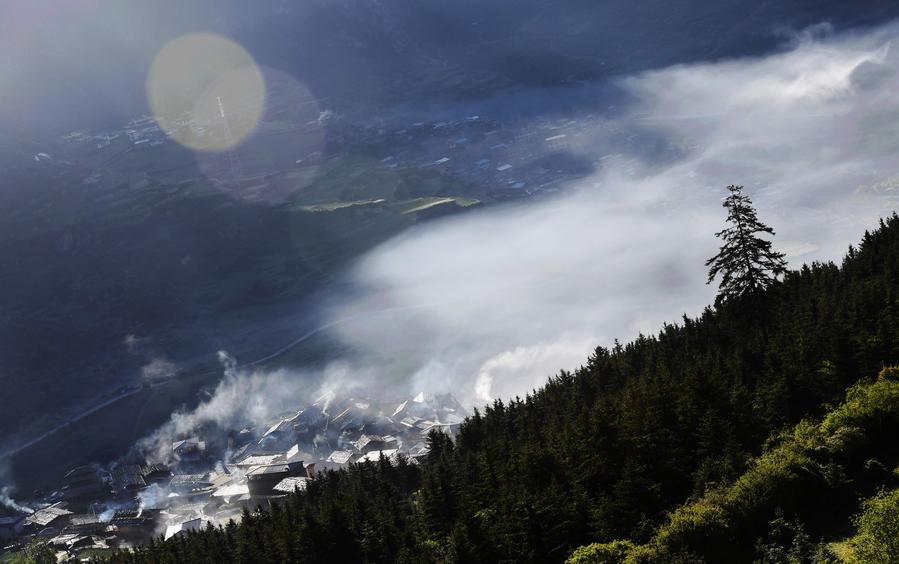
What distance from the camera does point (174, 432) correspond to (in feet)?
577

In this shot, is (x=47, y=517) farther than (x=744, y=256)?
Yes

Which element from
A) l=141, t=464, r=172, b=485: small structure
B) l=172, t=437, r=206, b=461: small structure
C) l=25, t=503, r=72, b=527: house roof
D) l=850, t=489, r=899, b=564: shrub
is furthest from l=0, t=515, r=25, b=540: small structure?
l=850, t=489, r=899, b=564: shrub

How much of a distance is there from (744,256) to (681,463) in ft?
101

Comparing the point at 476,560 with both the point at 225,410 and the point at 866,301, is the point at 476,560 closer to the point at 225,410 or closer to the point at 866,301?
the point at 866,301

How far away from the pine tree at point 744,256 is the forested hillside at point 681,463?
207 cm

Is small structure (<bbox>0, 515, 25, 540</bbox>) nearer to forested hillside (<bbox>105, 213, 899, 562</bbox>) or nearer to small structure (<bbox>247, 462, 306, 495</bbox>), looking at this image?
small structure (<bbox>247, 462, 306, 495</bbox>)

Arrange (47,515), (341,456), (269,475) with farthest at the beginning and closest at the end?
(47,515)
(341,456)
(269,475)

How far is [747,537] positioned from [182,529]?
94.3m

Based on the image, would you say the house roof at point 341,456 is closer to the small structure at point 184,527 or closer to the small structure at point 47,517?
the small structure at point 184,527

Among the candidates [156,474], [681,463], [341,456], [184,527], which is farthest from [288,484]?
[681,463]

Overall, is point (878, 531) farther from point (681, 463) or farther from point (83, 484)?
point (83, 484)

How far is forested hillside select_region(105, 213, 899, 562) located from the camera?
112 ft

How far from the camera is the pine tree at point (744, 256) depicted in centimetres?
6781

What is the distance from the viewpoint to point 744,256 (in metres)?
68.9
